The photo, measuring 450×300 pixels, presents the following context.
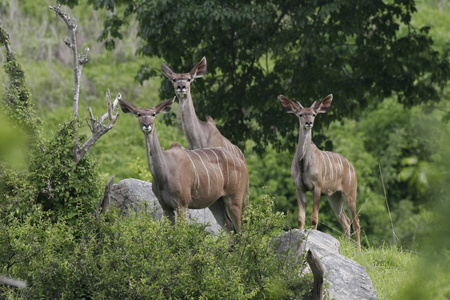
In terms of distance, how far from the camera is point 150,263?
16.5 feet

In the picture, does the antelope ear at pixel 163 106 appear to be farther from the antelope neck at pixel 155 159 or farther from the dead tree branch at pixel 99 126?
the dead tree branch at pixel 99 126

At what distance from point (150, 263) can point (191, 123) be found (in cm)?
281

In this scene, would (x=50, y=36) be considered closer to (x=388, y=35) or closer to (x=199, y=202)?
(x=388, y=35)

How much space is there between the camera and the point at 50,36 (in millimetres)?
18688

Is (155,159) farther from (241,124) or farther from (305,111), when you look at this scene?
(241,124)

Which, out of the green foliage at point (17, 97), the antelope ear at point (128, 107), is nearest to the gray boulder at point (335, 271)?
the antelope ear at point (128, 107)

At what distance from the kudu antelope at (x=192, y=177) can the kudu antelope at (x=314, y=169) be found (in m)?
0.60

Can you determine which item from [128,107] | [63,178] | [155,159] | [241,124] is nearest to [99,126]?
[128,107]

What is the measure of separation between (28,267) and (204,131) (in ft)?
9.66

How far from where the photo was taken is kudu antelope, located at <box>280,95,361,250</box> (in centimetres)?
695

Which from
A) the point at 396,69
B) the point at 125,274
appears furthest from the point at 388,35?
the point at 125,274

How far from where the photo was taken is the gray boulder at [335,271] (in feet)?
18.0

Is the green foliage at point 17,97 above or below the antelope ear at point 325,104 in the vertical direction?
above

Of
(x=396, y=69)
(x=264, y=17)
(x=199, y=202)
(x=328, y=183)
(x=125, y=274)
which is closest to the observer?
(x=125, y=274)
